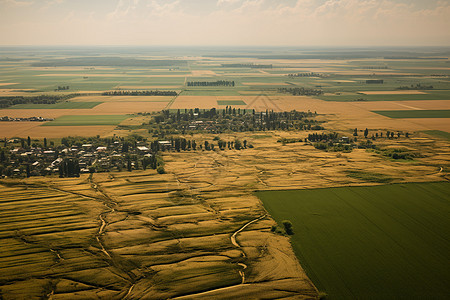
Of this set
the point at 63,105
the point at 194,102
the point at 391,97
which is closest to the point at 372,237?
the point at 194,102

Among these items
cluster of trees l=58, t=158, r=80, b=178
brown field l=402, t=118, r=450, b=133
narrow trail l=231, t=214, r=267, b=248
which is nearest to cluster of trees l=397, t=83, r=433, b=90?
brown field l=402, t=118, r=450, b=133

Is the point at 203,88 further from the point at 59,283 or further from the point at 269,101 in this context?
the point at 59,283

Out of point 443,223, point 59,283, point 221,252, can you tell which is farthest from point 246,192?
point 59,283

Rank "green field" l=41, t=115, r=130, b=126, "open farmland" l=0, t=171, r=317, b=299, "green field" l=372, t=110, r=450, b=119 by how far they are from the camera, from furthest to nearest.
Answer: "green field" l=372, t=110, r=450, b=119 < "green field" l=41, t=115, r=130, b=126 < "open farmland" l=0, t=171, r=317, b=299

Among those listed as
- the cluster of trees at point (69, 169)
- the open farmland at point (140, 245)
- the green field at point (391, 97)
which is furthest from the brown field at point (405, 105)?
the cluster of trees at point (69, 169)

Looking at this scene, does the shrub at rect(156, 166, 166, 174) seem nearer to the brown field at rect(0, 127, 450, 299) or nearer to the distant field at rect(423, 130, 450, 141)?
the brown field at rect(0, 127, 450, 299)

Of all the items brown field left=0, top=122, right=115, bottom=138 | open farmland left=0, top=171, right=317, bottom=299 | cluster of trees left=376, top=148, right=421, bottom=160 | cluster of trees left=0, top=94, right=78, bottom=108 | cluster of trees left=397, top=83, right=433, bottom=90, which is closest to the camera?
open farmland left=0, top=171, right=317, bottom=299

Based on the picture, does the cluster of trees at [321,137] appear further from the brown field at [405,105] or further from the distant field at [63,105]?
the distant field at [63,105]
